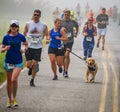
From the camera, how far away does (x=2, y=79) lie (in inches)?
627

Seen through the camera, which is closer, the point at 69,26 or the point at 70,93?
the point at 70,93

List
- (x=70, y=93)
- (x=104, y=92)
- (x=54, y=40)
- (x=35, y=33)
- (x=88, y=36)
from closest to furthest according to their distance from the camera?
(x=70, y=93), (x=104, y=92), (x=35, y=33), (x=54, y=40), (x=88, y=36)

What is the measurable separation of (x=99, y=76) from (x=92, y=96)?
3.71 meters

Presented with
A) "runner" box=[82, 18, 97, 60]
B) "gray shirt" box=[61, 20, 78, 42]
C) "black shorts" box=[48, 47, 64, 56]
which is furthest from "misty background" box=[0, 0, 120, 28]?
"black shorts" box=[48, 47, 64, 56]

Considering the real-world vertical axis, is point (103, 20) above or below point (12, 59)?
above

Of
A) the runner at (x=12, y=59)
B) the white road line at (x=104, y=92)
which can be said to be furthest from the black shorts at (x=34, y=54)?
the runner at (x=12, y=59)

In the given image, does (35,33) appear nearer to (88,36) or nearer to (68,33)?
(68,33)

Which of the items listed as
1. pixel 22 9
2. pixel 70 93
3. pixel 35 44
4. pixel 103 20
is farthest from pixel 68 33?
pixel 22 9

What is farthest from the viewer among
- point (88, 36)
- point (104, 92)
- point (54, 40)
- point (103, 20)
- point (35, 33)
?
point (103, 20)

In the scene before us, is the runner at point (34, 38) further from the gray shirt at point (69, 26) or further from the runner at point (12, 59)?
the runner at point (12, 59)

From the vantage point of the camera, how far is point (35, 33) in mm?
14430

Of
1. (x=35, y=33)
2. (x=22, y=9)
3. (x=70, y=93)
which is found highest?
(x=22, y=9)

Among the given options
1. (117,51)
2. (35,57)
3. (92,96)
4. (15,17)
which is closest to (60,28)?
(35,57)

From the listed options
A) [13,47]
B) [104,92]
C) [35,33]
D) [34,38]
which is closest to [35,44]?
[34,38]
